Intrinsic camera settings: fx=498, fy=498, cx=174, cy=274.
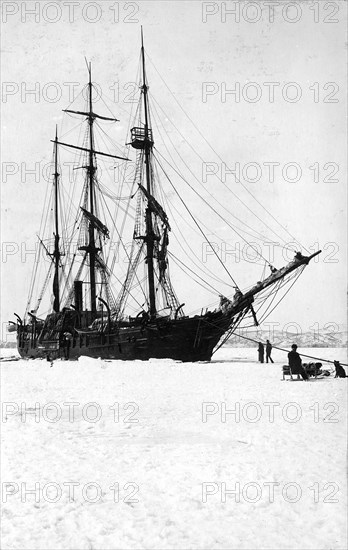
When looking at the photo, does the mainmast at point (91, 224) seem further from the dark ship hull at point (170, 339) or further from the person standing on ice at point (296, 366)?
the person standing on ice at point (296, 366)

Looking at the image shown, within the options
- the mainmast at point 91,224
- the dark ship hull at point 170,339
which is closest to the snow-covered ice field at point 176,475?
the dark ship hull at point 170,339

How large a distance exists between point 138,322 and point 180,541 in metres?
31.3

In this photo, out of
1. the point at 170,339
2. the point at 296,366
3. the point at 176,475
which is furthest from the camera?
the point at 170,339

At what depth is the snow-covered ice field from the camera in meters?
4.87

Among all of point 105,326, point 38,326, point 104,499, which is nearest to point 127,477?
point 104,499

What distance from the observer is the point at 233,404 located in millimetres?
12344

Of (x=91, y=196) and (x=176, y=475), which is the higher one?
(x=91, y=196)

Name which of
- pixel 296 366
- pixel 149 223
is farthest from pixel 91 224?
pixel 296 366

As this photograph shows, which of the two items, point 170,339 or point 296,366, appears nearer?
point 296,366

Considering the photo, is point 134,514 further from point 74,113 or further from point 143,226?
point 74,113

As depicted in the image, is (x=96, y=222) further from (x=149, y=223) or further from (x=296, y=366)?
(x=296, y=366)

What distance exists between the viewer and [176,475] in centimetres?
663

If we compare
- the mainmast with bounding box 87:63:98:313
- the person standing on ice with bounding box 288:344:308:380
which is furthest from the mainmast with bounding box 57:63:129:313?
the person standing on ice with bounding box 288:344:308:380

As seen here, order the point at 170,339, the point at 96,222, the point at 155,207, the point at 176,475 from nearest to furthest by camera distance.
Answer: the point at 176,475 < the point at 170,339 < the point at 155,207 < the point at 96,222
